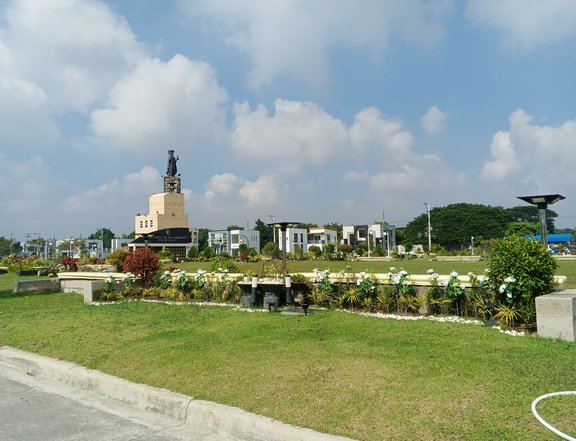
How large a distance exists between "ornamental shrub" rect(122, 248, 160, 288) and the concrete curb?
6.38 meters

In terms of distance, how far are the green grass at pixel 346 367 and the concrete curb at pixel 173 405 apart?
13 centimetres

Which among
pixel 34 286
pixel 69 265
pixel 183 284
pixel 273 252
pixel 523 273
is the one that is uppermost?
pixel 273 252

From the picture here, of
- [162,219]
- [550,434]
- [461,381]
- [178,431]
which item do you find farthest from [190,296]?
[162,219]

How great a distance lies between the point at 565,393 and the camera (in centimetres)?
398

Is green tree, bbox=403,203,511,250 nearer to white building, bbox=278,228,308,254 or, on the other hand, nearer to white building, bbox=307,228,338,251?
white building, bbox=307,228,338,251

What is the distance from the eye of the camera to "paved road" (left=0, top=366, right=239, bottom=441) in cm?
410

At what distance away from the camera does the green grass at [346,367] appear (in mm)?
3670

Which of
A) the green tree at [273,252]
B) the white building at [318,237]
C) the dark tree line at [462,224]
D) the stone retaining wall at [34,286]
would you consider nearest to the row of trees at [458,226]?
the dark tree line at [462,224]

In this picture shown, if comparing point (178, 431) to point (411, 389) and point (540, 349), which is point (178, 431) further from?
point (540, 349)

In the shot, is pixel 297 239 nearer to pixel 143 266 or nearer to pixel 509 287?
pixel 143 266

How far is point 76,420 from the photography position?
4.55m

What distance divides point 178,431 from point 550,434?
305cm

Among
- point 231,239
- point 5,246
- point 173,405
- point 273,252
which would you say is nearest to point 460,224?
point 231,239

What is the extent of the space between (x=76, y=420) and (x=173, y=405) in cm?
97
